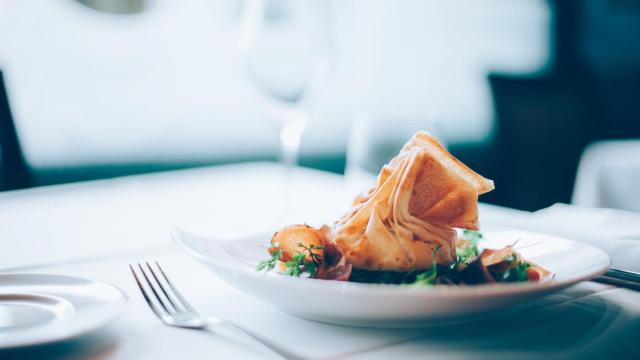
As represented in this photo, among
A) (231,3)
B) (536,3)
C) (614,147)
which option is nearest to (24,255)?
(614,147)

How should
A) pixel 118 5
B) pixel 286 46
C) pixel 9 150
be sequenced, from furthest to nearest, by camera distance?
pixel 118 5 < pixel 9 150 < pixel 286 46

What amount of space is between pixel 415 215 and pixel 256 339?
19cm

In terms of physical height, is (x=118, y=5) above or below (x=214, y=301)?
above

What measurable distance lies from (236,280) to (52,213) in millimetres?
730

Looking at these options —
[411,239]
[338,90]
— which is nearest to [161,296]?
Answer: [411,239]

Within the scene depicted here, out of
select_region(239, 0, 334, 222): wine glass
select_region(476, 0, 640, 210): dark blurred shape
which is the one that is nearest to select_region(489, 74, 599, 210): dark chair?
select_region(476, 0, 640, 210): dark blurred shape

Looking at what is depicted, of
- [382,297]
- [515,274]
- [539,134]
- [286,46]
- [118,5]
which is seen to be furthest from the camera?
[118,5]

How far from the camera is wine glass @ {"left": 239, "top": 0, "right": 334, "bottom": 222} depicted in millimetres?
767

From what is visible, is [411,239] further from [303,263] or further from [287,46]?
[287,46]

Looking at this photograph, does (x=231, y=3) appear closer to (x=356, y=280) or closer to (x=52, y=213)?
(x=52, y=213)

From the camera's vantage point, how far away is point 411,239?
57cm

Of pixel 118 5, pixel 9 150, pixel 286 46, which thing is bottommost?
pixel 9 150

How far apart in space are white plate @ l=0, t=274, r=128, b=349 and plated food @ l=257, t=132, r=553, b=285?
0.15m

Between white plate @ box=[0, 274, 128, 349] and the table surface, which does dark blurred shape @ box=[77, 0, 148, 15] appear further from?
white plate @ box=[0, 274, 128, 349]
